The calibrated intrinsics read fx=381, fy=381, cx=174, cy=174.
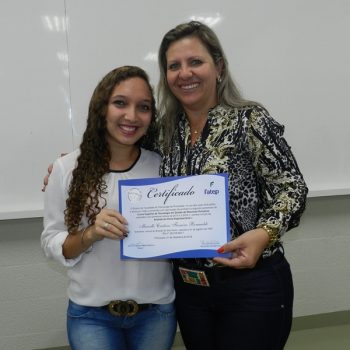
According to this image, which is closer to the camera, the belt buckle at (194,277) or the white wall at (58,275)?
the belt buckle at (194,277)

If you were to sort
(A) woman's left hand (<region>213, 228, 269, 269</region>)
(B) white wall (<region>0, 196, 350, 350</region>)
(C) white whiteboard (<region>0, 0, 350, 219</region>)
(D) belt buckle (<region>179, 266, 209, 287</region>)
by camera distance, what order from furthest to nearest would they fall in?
(B) white wall (<region>0, 196, 350, 350</region>)
(C) white whiteboard (<region>0, 0, 350, 219</region>)
(D) belt buckle (<region>179, 266, 209, 287</region>)
(A) woman's left hand (<region>213, 228, 269, 269</region>)

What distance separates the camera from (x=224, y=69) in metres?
1.35

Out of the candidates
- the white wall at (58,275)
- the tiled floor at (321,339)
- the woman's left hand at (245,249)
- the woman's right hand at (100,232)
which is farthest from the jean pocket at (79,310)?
the tiled floor at (321,339)

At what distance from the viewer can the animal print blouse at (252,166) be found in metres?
1.19

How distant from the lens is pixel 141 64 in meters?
2.19

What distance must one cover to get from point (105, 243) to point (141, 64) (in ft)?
4.13

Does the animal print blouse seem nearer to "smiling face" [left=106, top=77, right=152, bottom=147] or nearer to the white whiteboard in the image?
"smiling face" [left=106, top=77, right=152, bottom=147]

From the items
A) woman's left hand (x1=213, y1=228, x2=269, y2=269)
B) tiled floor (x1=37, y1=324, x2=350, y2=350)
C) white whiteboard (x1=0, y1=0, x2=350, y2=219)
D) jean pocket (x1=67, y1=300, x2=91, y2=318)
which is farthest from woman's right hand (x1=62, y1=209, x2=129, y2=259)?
tiled floor (x1=37, y1=324, x2=350, y2=350)

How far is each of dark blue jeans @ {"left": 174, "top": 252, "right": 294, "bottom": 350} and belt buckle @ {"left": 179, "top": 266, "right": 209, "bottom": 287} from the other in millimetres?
17

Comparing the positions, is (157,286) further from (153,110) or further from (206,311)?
(153,110)

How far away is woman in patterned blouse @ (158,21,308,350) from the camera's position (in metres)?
1.19

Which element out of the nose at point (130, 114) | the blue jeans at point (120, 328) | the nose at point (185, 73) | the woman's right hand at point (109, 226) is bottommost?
the blue jeans at point (120, 328)

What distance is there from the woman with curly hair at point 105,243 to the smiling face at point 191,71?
4.3 inches

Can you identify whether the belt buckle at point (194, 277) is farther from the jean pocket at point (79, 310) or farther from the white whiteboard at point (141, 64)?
the white whiteboard at point (141, 64)
